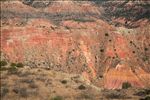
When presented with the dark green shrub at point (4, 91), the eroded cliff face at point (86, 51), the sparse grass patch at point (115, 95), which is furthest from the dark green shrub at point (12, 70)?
the eroded cliff face at point (86, 51)

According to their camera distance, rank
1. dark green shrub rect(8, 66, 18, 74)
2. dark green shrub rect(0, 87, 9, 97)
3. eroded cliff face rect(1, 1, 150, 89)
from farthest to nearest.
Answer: eroded cliff face rect(1, 1, 150, 89) < dark green shrub rect(8, 66, 18, 74) < dark green shrub rect(0, 87, 9, 97)

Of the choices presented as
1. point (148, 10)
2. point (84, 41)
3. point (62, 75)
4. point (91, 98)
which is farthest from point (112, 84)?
point (148, 10)

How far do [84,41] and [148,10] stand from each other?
76.7 m

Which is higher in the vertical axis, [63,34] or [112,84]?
[63,34]

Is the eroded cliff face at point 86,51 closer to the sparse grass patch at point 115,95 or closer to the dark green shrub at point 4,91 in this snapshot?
the dark green shrub at point 4,91

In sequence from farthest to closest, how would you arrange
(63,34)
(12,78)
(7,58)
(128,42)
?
(128,42), (63,34), (7,58), (12,78)

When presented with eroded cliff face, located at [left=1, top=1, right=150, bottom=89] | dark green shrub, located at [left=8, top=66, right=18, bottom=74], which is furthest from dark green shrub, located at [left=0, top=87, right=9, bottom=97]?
eroded cliff face, located at [left=1, top=1, right=150, bottom=89]

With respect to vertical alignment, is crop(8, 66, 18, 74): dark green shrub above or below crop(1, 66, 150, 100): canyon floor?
above

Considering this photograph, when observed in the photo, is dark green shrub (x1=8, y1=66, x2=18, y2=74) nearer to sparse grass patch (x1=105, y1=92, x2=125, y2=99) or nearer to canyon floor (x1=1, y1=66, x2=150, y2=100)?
canyon floor (x1=1, y1=66, x2=150, y2=100)

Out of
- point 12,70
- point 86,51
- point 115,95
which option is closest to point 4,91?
point 12,70

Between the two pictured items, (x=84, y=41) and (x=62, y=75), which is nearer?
(x=62, y=75)

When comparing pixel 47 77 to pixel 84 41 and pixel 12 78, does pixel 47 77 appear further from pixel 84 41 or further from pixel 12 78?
pixel 84 41

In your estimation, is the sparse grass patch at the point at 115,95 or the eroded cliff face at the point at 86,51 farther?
the eroded cliff face at the point at 86,51

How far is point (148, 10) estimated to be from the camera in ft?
622
